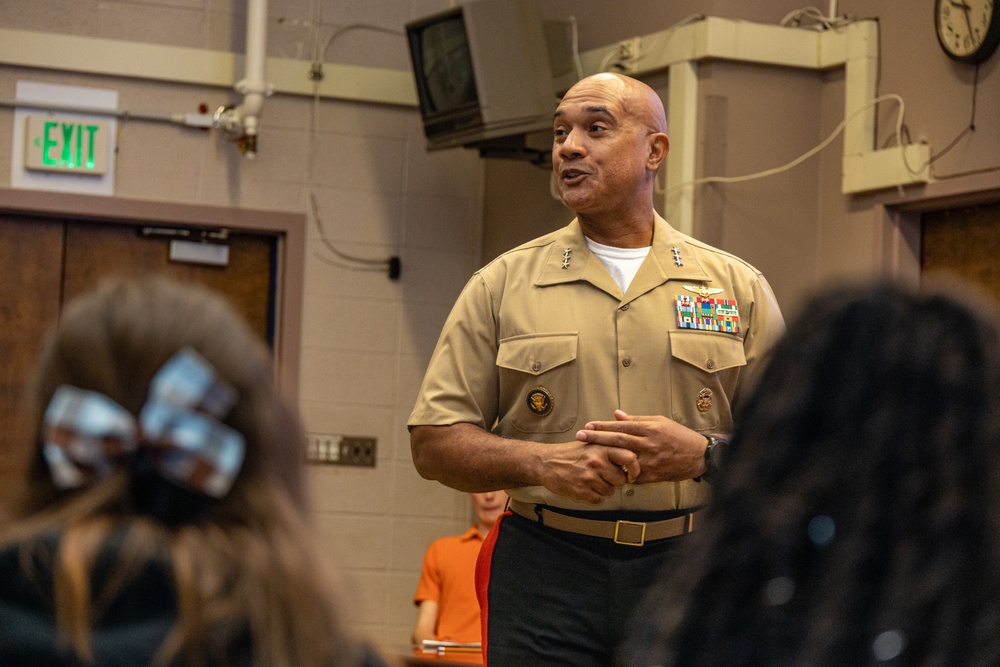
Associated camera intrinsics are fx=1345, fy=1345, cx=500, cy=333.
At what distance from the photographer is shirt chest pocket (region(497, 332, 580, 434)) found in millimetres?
2617

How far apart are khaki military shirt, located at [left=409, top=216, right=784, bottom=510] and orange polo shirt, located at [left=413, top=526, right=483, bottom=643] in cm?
234

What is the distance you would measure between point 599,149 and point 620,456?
2.39 ft

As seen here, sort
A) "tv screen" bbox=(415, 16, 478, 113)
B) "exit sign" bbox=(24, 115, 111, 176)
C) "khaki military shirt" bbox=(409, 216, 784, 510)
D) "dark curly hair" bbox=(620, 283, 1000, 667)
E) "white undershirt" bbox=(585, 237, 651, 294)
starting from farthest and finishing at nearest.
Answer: "exit sign" bbox=(24, 115, 111, 176) < "tv screen" bbox=(415, 16, 478, 113) < "white undershirt" bbox=(585, 237, 651, 294) < "khaki military shirt" bbox=(409, 216, 784, 510) < "dark curly hair" bbox=(620, 283, 1000, 667)

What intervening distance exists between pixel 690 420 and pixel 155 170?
3479mm

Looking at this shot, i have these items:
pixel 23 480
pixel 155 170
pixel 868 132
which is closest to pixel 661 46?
pixel 868 132

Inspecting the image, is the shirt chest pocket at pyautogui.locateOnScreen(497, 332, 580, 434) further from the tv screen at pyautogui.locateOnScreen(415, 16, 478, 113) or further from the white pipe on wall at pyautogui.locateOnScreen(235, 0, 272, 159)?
the white pipe on wall at pyautogui.locateOnScreen(235, 0, 272, 159)

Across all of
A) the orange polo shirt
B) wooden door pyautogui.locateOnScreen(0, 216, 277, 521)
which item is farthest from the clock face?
wooden door pyautogui.locateOnScreen(0, 216, 277, 521)

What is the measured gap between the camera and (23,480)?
44.9 inches

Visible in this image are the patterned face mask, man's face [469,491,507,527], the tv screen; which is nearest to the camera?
the patterned face mask

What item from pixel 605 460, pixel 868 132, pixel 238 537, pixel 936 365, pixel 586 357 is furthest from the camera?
pixel 868 132

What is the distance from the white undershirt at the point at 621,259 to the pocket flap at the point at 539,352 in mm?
180

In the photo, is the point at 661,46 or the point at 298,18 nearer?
the point at 661,46

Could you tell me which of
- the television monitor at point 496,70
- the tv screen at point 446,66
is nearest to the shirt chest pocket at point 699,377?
the television monitor at point 496,70

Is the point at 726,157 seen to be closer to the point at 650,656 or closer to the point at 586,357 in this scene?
the point at 586,357
